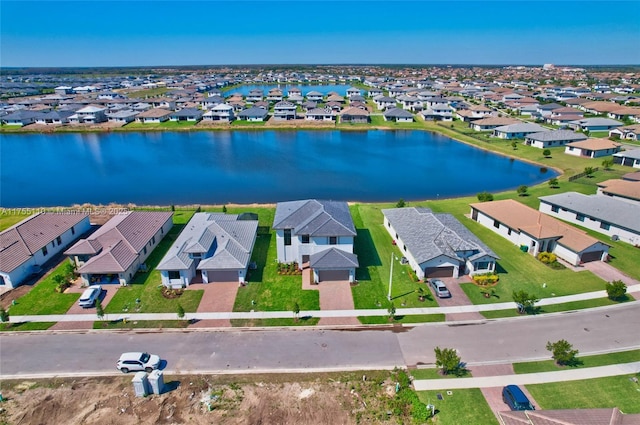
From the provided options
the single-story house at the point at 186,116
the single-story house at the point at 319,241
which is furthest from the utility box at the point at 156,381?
the single-story house at the point at 186,116

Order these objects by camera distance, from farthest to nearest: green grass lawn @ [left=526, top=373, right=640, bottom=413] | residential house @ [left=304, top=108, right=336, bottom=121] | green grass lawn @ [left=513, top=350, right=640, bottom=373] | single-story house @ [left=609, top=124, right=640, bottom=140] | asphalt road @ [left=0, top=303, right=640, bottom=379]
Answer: residential house @ [left=304, top=108, right=336, bottom=121] < single-story house @ [left=609, top=124, right=640, bottom=140] < asphalt road @ [left=0, top=303, right=640, bottom=379] < green grass lawn @ [left=513, top=350, right=640, bottom=373] < green grass lawn @ [left=526, top=373, right=640, bottom=413]

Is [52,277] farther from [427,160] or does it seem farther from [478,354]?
[427,160]

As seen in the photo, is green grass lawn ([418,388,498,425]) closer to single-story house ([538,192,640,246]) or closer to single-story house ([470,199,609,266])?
single-story house ([470,199,609,266])

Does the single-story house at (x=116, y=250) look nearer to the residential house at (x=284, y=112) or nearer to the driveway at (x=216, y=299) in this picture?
the driveway at (x=216, y=299)

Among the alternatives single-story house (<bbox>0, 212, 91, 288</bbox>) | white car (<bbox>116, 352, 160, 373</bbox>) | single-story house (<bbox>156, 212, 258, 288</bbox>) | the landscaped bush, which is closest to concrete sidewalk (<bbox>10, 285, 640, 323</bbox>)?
the landscaped bush

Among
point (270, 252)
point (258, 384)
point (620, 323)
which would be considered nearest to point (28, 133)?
point (270, 252)

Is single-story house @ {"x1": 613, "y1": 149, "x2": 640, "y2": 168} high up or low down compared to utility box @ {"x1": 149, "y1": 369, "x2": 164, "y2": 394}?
up
